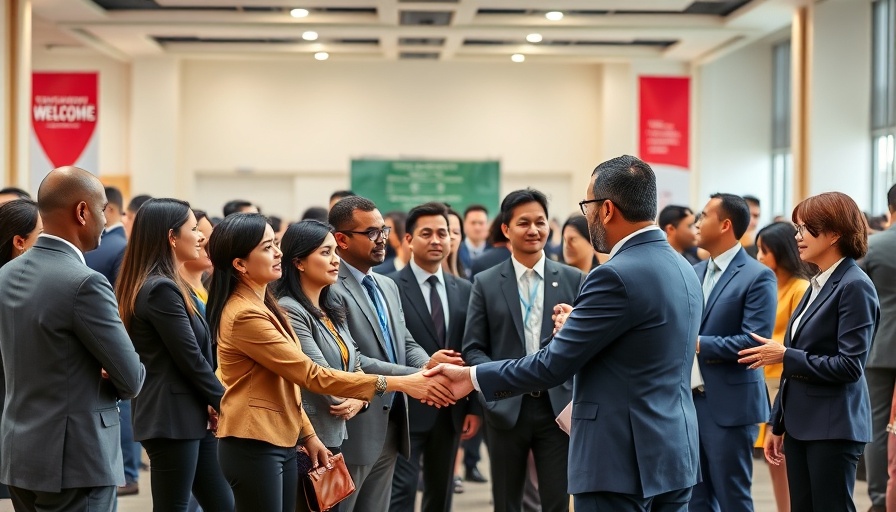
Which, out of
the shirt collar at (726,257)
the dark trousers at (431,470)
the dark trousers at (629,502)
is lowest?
the dark trousers at (431,470)

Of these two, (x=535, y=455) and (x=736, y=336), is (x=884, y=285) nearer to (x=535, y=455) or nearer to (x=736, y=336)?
(x=736, y=336)

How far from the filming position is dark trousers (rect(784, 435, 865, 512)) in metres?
4.15

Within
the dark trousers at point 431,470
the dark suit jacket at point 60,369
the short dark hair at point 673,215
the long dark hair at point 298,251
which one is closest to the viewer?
the dark suit jacket at point 60,369

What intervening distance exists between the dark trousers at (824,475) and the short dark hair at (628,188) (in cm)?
142

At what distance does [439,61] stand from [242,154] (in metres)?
3.52

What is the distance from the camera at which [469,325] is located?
5.00 m

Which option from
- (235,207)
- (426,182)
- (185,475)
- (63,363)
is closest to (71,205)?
(63,363)

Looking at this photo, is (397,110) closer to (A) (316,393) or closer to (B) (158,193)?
(B) (158,193)

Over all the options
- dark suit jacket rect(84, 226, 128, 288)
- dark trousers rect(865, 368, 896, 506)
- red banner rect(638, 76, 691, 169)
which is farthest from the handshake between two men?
red banner rect(638, 76, 691, 169)

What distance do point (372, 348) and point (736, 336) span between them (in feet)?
5.65

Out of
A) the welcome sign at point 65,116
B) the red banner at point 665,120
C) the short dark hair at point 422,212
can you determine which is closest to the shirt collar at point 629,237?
the short dark hair at point 422,212

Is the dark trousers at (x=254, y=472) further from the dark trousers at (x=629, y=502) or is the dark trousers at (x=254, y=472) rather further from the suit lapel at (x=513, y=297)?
the suit lapel at (x=513, y=297)

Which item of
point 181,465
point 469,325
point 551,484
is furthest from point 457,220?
point 181,465

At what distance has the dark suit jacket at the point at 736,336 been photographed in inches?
195
